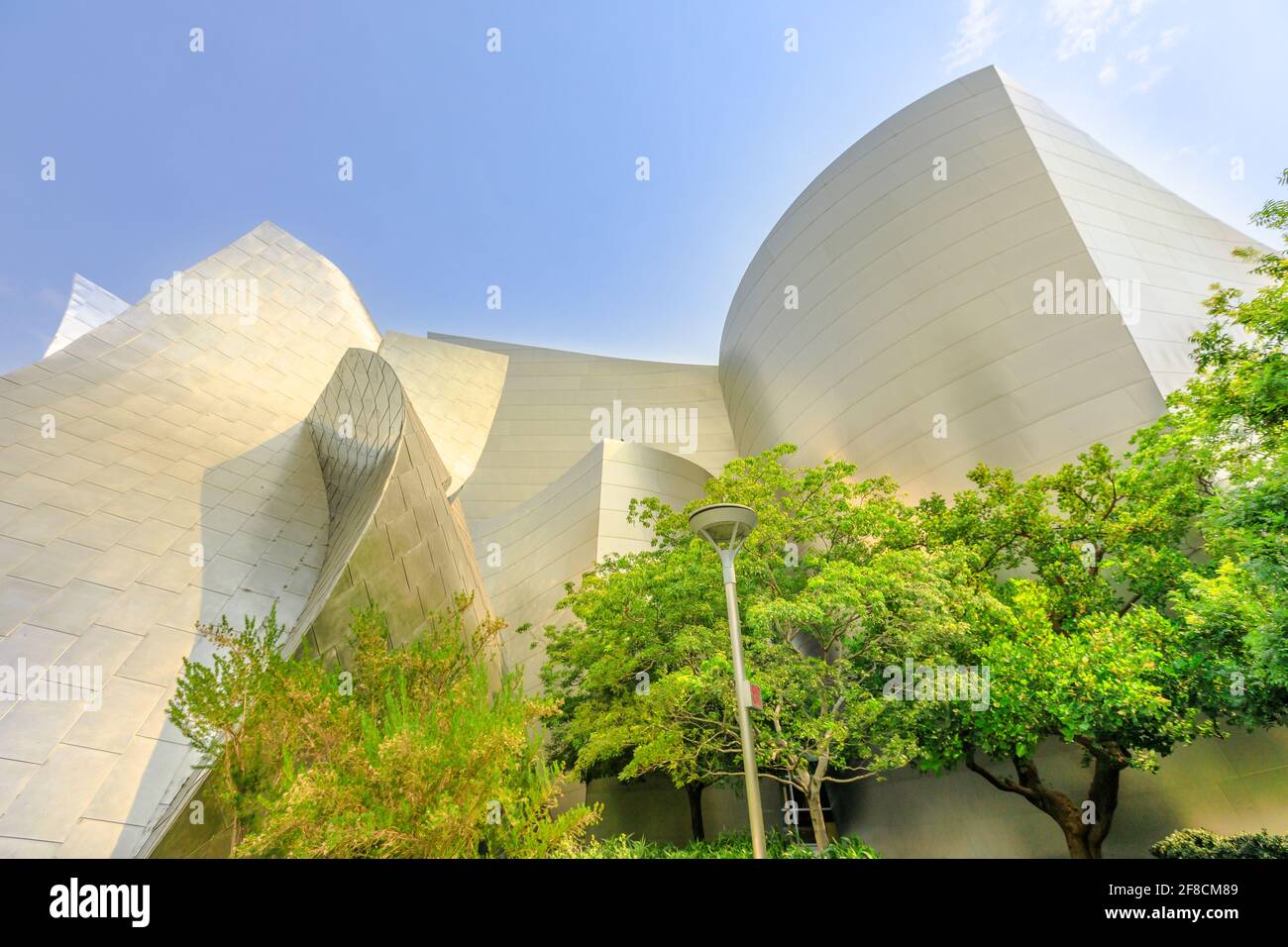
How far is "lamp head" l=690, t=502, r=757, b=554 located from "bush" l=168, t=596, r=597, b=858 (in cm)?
316

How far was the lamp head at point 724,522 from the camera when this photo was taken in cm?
856

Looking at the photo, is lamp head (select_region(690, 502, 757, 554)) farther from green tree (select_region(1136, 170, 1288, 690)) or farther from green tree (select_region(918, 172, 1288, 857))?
green tree (select_region(1136, 170, 1288, 690))

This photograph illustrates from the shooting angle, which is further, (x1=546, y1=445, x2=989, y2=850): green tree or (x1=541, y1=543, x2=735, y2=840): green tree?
(x1=541, y1=543, x2=735, y2=840): green tree

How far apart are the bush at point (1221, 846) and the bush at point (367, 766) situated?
1033cm

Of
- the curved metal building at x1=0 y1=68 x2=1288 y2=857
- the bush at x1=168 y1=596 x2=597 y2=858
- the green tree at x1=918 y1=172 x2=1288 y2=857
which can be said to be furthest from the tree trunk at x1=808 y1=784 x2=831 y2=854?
the curved metal building at x1=0 y1=68 x2=1288 y2=857

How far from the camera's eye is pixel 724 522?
8.70m

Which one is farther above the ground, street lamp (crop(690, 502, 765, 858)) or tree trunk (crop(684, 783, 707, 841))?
street lamp (crop(690, 502, 765, 858))

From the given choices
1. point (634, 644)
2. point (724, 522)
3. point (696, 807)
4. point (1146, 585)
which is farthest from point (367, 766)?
point (1146, 585)

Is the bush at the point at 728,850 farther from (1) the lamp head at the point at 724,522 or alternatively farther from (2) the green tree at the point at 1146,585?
(1) the lamp head at the point at 724,522

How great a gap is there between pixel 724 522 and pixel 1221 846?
1002 centimetres

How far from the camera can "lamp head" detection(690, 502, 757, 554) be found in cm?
856

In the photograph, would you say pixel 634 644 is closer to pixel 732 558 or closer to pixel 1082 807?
pixel 732 558

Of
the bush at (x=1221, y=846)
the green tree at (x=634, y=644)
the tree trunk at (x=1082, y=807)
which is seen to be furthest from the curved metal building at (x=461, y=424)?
the green tree at (x=634, y=644)
